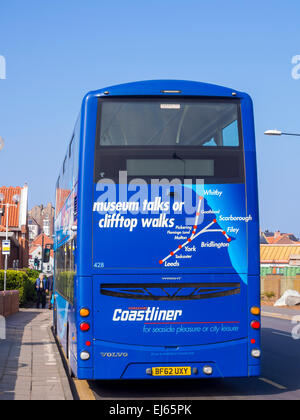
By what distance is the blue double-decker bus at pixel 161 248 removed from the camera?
9.37 m

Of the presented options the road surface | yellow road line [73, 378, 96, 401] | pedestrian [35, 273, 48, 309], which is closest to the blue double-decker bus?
yellow road line [73, 378, 96, 401]

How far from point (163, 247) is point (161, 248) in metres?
0.03

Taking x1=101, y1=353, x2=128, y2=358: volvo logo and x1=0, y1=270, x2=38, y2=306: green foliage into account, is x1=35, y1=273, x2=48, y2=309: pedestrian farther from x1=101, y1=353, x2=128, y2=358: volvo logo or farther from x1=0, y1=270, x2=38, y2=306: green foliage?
x1=101, y1=353, x2=128, y2=358: volvo logo

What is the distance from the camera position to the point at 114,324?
938 cm

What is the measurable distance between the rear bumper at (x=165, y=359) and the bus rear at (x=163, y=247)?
14 mm

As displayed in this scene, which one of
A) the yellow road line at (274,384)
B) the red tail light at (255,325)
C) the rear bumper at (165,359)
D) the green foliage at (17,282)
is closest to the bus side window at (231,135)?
the red tail light at (255,325)

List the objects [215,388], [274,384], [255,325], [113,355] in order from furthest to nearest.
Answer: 1. [274,384]
2. [215,388]
3. [255,325]
4. [113,355]

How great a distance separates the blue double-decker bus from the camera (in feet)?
30.7

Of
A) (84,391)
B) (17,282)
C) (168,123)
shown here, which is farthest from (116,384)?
(17,282)

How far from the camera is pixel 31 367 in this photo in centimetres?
1242

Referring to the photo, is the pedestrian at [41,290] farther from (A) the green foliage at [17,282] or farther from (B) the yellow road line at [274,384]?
(B) the yellow road line at [274,384]

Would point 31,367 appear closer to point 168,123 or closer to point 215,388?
point 215,388
